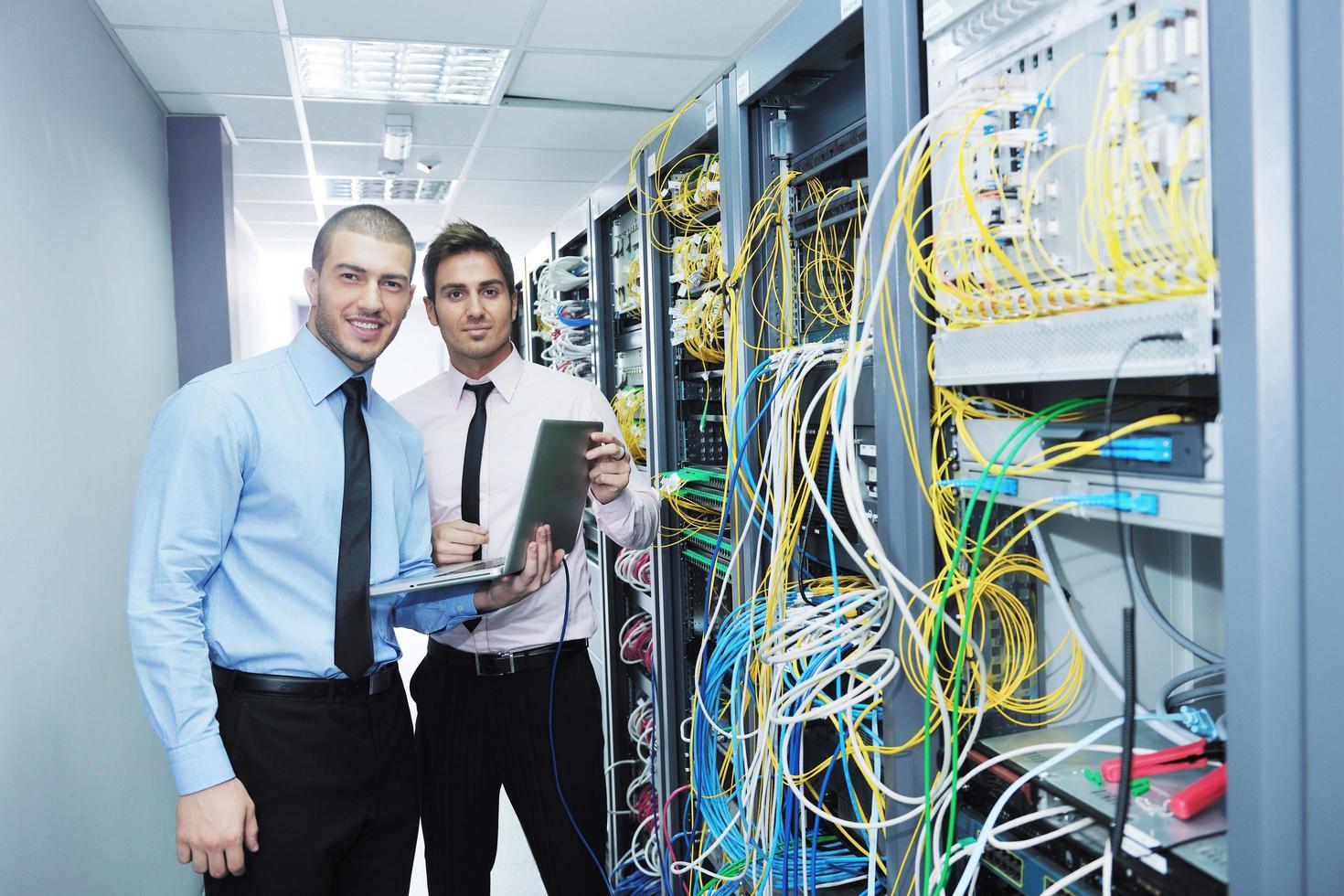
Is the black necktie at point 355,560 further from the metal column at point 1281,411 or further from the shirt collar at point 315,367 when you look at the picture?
the metal column at point 1281,411

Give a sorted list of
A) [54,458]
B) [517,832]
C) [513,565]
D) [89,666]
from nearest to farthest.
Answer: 1. [513,565]
2. [54,458]
3. [89,666]
4. [517,832]

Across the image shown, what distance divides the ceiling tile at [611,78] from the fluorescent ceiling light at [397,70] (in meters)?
0.13

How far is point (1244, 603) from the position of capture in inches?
29.1

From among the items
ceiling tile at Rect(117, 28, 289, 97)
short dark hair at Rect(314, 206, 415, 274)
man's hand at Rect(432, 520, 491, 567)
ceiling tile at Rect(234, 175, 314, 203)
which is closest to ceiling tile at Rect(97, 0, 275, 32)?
ceiling tile at Rect(117, 28, 289, 97)

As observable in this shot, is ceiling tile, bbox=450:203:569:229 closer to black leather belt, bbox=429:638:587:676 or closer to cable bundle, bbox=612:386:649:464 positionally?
cable bundle, bbox=612:386:649:464

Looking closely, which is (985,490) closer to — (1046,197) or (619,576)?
(1046,197)

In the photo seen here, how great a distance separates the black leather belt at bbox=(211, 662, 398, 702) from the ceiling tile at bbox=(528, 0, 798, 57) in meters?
2.04

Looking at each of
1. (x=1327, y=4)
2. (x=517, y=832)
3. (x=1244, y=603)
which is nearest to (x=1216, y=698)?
(x=1244, y=603)

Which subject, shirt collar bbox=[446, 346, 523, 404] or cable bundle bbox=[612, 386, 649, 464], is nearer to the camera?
shirt collar bbox=[446, 346, 523, 404]

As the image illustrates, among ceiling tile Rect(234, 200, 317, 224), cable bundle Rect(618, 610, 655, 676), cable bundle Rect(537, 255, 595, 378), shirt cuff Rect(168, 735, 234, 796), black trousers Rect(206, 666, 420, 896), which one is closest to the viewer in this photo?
shirt cuff Rect(168, 735, 234, 796)

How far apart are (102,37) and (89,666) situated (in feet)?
5.73

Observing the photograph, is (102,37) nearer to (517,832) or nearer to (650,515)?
(650,515)

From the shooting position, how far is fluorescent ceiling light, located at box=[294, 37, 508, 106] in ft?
9.92

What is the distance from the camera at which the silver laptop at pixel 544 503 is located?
151 centimetres
